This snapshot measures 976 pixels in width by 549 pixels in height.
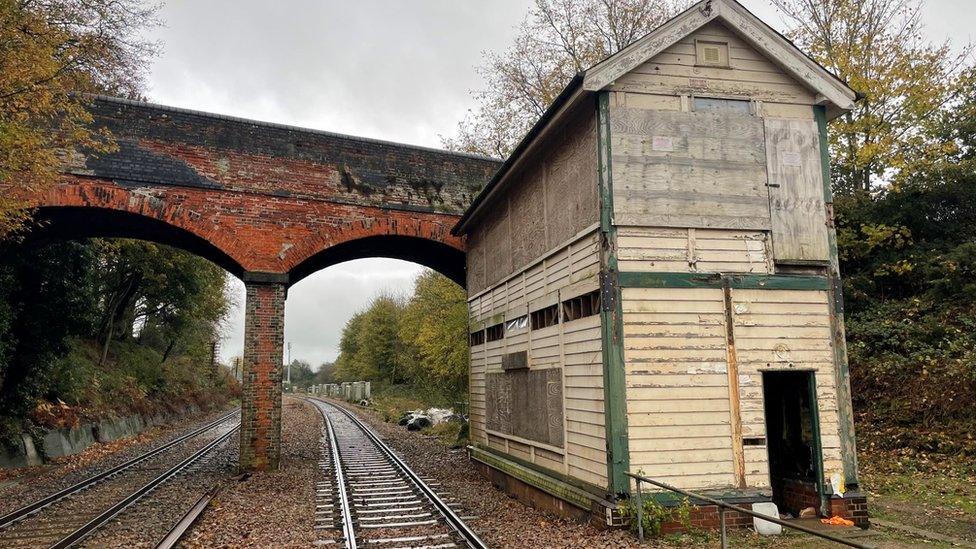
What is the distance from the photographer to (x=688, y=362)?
750cm

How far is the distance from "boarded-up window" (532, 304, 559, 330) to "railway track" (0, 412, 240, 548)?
6744 millimetres

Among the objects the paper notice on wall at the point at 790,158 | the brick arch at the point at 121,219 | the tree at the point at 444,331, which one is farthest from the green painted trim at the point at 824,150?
the tree at the point at 444,331

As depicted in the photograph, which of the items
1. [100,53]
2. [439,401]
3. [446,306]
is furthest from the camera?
[439,401]

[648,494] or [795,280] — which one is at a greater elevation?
[795,280]

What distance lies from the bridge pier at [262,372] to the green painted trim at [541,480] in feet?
14.7

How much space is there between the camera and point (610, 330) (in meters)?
7.32

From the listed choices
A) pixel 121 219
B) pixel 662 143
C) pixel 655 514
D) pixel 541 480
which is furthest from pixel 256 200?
pixel 655 514

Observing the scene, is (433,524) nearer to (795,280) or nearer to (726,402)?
(726,402)

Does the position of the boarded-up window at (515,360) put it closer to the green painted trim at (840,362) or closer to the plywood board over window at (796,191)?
the plywood board over window at (796,191)

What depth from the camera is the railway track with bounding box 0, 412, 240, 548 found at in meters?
7.94

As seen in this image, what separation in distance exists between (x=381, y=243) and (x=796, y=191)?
10078 millimetres

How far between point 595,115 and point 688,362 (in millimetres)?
3299

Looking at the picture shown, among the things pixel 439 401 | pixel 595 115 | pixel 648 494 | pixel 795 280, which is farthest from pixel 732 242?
pixel 439 401

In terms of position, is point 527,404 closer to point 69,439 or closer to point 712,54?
point 712,54
